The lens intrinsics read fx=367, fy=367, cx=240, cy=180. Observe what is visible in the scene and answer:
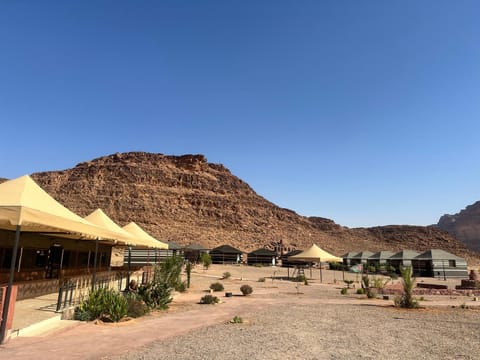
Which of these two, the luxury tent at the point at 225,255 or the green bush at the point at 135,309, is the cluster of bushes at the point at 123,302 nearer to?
the green bush at the point at 135,309

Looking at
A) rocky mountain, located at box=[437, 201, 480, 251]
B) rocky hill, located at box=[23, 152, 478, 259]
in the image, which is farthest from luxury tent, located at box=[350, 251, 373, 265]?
rocky mountain, located at box=[437, 201, 480, 251]

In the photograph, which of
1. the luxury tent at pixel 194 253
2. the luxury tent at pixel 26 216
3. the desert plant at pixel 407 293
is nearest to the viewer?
the luxury tent at pixel 26 216

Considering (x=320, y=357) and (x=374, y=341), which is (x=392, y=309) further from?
(x=320, y=357)

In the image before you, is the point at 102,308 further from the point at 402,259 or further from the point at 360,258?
the point at 360,258

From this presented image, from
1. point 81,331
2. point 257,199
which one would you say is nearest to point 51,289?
point 81,331

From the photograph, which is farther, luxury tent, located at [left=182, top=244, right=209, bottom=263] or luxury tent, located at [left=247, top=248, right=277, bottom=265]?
luxury tent, located at [left=247, top=248, right=277, bottom=265]

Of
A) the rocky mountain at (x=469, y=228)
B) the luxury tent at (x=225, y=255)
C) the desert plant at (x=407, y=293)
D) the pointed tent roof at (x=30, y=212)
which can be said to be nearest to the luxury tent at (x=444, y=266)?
the luxury tent at (x=225, y=255)

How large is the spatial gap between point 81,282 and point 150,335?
6723 mm

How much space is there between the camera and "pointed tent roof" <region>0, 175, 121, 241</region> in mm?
7305

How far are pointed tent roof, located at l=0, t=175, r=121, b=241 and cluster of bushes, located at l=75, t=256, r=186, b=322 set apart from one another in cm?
176

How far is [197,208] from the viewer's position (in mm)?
95125

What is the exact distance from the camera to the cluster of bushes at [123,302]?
9430mm

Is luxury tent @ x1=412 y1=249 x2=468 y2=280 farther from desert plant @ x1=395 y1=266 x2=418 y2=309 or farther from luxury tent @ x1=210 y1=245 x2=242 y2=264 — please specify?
desert plant @ x1=395 y1=266 x2=418 y2=309

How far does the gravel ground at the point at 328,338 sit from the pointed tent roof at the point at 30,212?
342 cm
